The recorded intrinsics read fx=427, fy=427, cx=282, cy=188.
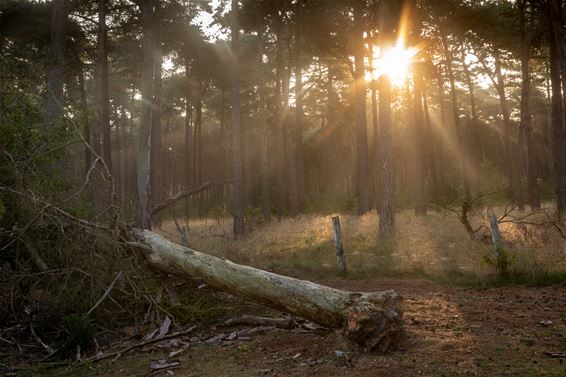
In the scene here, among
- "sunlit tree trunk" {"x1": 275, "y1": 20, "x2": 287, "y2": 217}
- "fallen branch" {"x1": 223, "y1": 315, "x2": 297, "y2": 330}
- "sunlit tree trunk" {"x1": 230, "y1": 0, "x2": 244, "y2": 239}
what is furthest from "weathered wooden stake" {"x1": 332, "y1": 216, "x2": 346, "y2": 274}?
"sunlit tree trunk" {"x1": 275, "y1": 20, "x2": 287, "y2": 217}

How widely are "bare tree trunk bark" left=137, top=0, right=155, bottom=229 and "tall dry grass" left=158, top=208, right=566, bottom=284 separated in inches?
97.0

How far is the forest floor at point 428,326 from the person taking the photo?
14.0 ft

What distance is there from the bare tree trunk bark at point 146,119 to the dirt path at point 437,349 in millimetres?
8020

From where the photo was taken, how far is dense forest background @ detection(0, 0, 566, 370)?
684 centimetres

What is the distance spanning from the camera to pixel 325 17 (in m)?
19.3

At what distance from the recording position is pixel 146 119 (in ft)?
44.9

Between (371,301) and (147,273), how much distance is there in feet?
12.9

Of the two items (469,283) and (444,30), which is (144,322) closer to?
(469,283)

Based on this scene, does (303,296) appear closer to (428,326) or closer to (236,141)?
(428,326)

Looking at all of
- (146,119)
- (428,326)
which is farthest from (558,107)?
(146,119)

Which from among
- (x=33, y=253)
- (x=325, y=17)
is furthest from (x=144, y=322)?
(x=325, y=17)

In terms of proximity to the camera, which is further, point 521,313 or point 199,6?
point 199,6

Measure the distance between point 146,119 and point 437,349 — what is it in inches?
458

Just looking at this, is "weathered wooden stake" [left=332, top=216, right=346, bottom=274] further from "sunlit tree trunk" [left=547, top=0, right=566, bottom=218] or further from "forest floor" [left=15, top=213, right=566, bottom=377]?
"sunlit tree trunk" [left=547, top=0, right=566, bottom=218]
